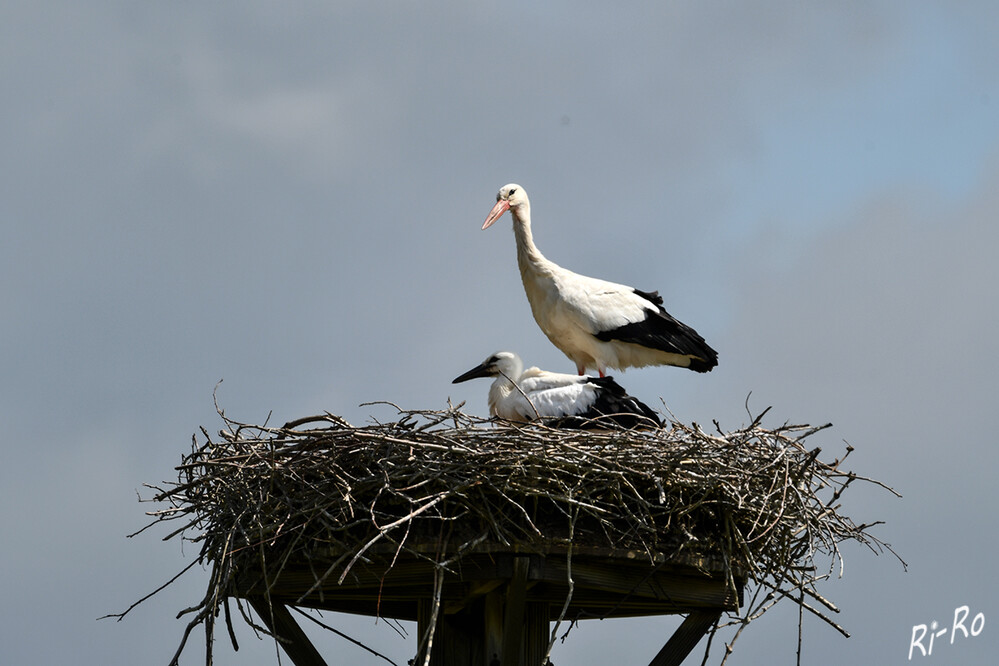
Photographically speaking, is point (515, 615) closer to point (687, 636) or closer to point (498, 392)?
point (687, 636)

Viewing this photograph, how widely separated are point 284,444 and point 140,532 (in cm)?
79

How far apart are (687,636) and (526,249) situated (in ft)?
11.4

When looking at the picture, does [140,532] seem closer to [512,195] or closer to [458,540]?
[458,540]

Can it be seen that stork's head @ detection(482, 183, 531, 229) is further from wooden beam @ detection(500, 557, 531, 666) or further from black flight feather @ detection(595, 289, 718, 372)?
wooden beam @ detection(500, 557, 531, 666)

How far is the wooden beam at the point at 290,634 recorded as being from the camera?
5668 mm

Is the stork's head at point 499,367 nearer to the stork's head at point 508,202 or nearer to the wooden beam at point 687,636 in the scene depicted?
the stork's head at point 508,202

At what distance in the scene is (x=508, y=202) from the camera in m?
8.77

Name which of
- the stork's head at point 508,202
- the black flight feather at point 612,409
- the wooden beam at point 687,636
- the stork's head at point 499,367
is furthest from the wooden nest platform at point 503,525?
the stork's head at point 508,202

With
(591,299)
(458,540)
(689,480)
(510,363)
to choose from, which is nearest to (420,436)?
(458,540)

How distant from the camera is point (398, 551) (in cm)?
516

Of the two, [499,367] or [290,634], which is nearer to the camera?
[290,634]

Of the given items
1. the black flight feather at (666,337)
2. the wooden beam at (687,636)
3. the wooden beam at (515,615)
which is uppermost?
the black flight feather at (666,337)

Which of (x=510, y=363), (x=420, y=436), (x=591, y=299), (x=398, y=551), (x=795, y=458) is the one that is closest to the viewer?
(x=398, y=551)

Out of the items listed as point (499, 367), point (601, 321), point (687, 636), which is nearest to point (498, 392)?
point (499, 367)
